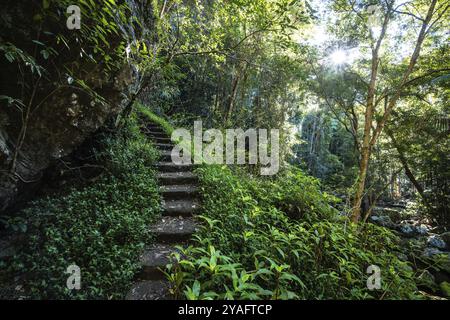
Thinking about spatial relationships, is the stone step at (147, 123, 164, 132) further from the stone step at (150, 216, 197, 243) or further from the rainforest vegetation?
the stone step at (150, 216, 197, 243)

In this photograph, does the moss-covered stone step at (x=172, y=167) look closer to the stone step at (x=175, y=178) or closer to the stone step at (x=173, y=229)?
the stone step at (x=175, y=178)

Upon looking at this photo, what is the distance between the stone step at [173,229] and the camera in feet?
10.3

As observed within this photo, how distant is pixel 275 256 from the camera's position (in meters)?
2.74

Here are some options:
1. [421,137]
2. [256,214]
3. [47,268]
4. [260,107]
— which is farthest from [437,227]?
[47,268]

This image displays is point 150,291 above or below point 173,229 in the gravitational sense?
below

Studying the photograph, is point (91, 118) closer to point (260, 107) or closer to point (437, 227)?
point (260, 107)

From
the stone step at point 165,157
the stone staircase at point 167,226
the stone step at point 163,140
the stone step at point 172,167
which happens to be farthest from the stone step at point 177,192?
the stone step at point 163,140

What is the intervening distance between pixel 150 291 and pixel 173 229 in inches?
39.4

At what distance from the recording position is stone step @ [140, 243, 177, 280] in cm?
254

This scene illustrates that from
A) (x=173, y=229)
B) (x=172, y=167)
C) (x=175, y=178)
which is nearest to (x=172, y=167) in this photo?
(x=172, y=167)

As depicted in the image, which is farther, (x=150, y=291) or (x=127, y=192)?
(x=127, y=192)

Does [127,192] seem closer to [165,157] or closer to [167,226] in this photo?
[167,226]
